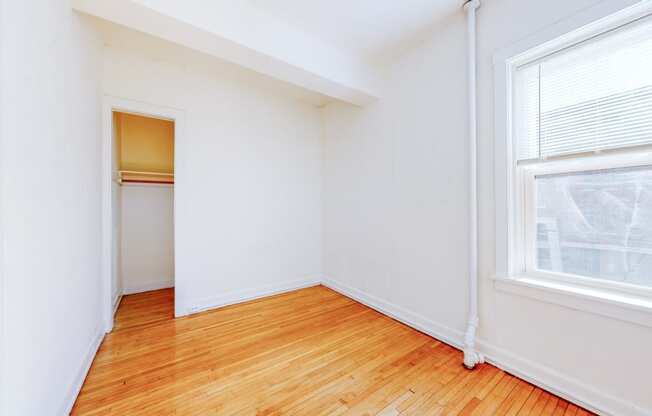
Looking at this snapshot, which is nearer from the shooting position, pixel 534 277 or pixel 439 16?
pixel 534 277

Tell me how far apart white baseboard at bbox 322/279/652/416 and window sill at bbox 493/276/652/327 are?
431 millimetres

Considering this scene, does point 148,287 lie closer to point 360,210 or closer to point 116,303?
point 116,303

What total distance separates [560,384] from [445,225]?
3.82 feet

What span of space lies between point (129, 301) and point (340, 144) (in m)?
3.13

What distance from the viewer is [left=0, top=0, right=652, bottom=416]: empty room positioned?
4.17 feet

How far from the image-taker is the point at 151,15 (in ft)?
5.07

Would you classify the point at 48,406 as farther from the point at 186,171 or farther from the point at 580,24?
the point at 580,24

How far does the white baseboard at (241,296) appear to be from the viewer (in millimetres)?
2651

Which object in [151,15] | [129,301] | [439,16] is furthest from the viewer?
[129,301]

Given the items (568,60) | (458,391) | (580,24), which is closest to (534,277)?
(458,391)

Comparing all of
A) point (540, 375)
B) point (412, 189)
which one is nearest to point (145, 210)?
point (412, 189)

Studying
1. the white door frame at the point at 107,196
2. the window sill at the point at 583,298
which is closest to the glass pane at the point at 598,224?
the window sill at the point at 583,298

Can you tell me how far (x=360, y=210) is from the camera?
9.91 feet

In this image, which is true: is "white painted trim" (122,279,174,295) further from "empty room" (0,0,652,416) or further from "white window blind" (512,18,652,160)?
"white window blind" (512,18,652,160)
